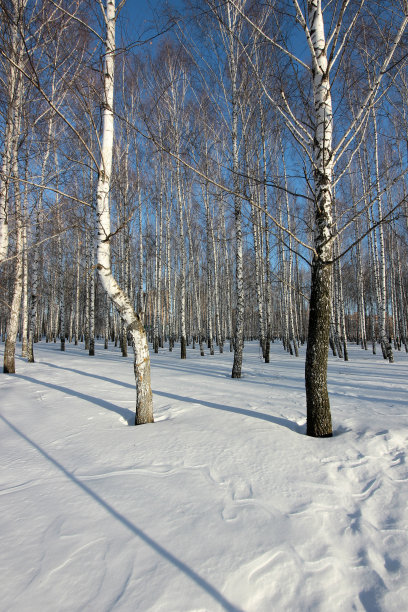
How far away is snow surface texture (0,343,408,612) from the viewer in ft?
4.04

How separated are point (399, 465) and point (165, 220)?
1476 centimetres

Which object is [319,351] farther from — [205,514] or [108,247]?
[108,247]

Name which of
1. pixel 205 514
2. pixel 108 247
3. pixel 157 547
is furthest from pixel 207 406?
pixel 108 247

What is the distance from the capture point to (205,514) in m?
1.70

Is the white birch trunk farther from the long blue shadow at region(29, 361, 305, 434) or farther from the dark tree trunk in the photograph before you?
the dark tree trunk

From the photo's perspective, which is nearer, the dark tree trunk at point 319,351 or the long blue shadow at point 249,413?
the dark tree trunk at point 319,351

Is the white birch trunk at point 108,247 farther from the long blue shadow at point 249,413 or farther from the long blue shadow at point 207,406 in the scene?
the long blue shadow at point 249,413

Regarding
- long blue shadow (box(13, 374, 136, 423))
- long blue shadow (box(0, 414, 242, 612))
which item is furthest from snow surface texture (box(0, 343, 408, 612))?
long blue shadow (box(13, 374, 136, 423))

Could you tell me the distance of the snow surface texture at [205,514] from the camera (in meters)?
1.23

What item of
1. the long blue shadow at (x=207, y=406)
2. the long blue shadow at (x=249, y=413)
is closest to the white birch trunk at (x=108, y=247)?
the long blue shadow at (x=207, y=406)

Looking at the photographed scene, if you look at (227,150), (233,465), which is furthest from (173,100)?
(233,465)

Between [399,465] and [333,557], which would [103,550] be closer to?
[333,557]

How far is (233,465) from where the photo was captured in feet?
7.40

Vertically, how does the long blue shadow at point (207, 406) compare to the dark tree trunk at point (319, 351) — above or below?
below
